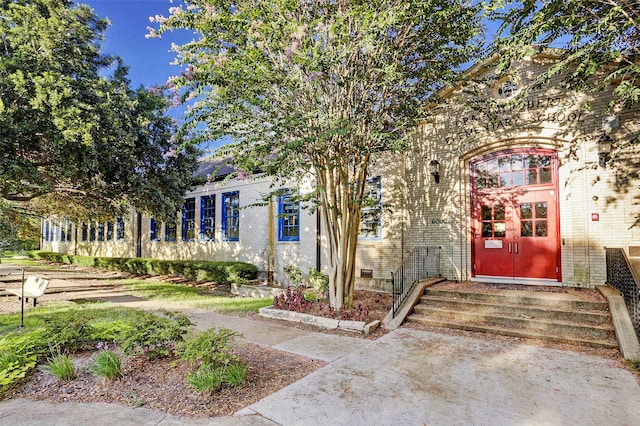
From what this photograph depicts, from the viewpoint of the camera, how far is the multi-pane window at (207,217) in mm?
15562

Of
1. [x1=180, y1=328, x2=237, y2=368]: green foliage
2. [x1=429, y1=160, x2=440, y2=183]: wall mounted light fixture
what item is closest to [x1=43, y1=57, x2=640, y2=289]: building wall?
[x1=429, y1=160, x2=440, y2=183]: wall mounted light fixture

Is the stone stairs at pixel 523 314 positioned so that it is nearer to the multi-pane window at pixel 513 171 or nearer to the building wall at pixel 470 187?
the building wall at pixel 470 187

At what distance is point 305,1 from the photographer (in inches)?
260

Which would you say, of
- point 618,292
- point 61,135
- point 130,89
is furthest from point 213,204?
point 618,292

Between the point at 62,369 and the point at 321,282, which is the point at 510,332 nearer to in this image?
the point at 321,282

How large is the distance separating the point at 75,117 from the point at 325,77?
610 centimetres

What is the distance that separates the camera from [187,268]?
14273 millimetres

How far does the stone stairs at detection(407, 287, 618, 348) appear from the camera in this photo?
5.60 m

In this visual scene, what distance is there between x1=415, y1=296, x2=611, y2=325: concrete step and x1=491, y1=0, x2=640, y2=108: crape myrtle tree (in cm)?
363

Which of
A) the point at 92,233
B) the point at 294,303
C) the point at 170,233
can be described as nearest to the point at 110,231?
the point at 92,233

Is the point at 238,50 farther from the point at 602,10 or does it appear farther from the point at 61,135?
the point at 602,10

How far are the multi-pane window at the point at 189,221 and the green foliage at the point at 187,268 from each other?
5.19 ft

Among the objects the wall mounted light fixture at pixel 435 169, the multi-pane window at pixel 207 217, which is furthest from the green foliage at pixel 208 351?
the multi-pane window at pixel 207 217

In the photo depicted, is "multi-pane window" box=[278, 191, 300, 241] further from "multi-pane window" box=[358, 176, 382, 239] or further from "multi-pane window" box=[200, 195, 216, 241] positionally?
"multi-pane window" box=[200, 195, 216, 241]
